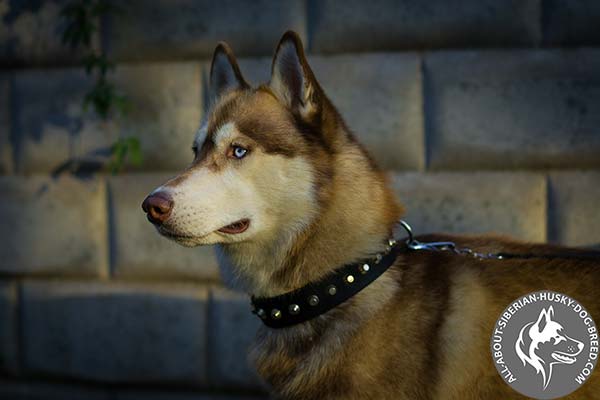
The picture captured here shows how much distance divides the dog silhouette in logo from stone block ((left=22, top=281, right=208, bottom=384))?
233cm

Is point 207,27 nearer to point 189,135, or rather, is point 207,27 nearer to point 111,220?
point 189,135

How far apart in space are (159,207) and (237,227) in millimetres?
297

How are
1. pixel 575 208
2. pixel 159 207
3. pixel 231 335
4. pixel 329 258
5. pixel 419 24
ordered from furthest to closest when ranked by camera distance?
pixel 231 335 → pixel 419 24 → pixel 575 208 → pixel 329 258 → pixel 159 207

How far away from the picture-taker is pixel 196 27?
412cm

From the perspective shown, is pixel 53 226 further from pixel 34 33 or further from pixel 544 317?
pixel 544 317

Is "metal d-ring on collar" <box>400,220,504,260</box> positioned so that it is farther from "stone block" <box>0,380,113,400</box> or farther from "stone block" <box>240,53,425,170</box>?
"stone block" <box>0,380,113,400</box>

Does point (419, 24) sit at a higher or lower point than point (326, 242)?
higher

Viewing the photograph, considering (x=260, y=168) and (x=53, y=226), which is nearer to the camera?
(x=260, y=168)

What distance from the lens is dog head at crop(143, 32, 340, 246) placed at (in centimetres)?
225

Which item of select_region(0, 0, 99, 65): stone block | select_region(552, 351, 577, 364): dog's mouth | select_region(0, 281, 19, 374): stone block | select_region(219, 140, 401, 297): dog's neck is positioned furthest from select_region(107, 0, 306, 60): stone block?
select_region(552, 351, 577, 364): dog's mouth

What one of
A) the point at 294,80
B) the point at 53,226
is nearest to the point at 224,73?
the point at 294,80

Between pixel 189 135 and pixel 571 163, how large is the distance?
234 centimetres

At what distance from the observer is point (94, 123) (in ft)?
14.0

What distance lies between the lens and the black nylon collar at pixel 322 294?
2271 mm
